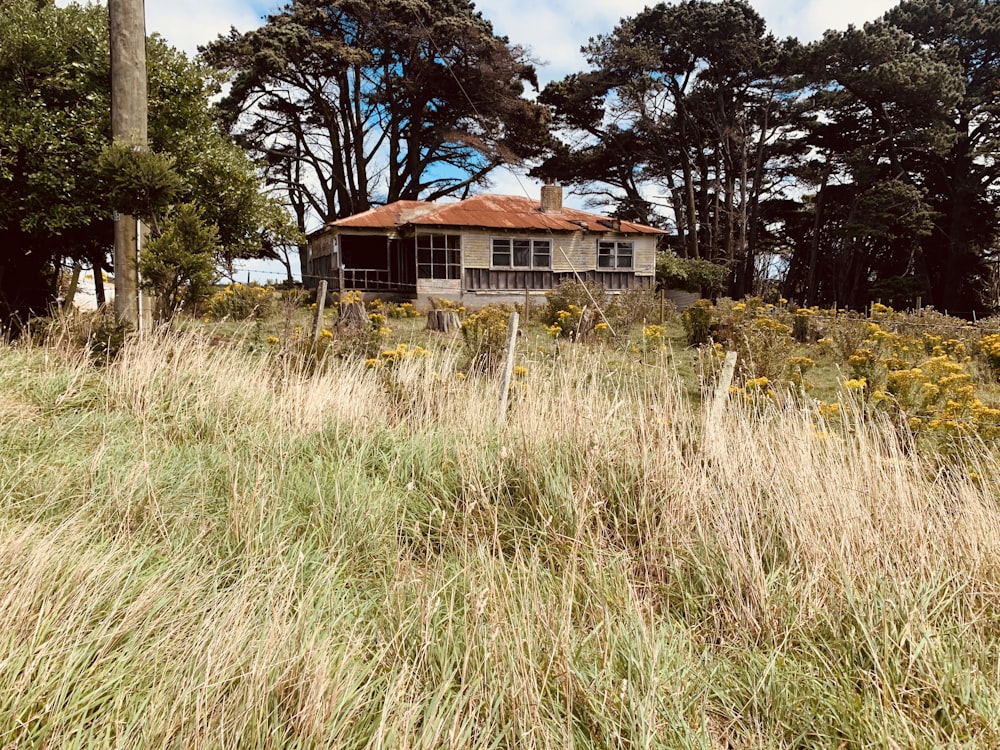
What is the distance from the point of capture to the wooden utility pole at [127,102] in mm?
6660

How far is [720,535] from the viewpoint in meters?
2.98

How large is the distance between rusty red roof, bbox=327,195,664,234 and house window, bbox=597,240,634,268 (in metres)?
0.56

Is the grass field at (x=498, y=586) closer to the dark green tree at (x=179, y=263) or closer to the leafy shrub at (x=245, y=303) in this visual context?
the dark green tree at (x=179, y=263)

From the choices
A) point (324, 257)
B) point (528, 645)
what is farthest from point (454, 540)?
point (324, 257)

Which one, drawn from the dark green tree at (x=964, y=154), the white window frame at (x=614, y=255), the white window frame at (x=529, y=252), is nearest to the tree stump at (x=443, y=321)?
the white window frame at (x=529, y=252)

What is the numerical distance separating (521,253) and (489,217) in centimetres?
169

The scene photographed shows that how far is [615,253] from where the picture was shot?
2423cm

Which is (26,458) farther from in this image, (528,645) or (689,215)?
(689,215)

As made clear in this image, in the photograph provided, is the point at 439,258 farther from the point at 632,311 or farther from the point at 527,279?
the point at 632,311

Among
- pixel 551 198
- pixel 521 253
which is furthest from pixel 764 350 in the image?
pixel 551 198

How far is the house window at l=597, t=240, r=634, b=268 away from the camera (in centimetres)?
2414

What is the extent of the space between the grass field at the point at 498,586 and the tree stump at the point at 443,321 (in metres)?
7.82

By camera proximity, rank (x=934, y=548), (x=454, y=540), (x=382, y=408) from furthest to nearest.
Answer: (x=382, y=408), (x=454, y=540), (x=934, y=548)

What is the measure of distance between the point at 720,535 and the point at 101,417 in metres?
4.20
